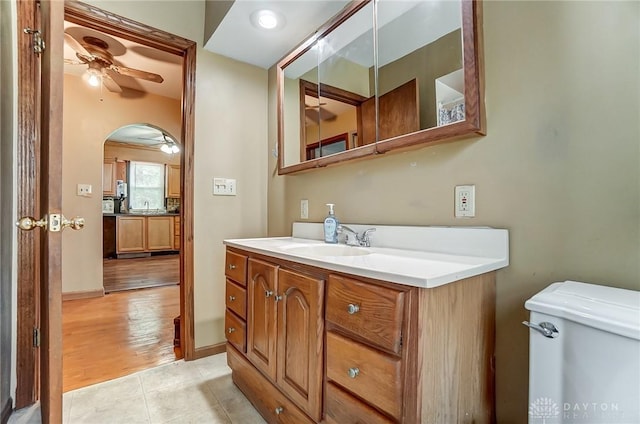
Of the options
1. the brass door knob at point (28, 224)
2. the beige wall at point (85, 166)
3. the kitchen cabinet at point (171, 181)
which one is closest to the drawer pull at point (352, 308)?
the brass door knob at point (28, 224)

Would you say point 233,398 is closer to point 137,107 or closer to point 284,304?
point 284,304

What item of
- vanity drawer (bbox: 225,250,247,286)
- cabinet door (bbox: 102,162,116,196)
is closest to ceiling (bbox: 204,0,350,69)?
vanity drawer (bbox: 225,250,247,286)

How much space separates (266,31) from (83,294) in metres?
3.33

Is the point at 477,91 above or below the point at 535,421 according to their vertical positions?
above

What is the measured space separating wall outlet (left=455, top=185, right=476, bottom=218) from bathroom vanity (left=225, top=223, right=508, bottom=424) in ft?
0.26

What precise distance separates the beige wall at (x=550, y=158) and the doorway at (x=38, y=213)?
54.7 inches

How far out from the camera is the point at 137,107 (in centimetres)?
362

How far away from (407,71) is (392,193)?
0.54 meters

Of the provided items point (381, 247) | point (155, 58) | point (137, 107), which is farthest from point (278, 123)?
point (137, 107)

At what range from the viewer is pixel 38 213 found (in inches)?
54.4

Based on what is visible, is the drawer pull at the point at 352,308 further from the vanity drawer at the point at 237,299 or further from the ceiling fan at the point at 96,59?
the ceiling fan at the point at 96,59

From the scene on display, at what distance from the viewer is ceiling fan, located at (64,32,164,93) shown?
2.47 metres

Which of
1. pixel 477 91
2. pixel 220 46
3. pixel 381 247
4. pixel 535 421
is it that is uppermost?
pixel 220 46

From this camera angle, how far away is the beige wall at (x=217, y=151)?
2.01 metres
